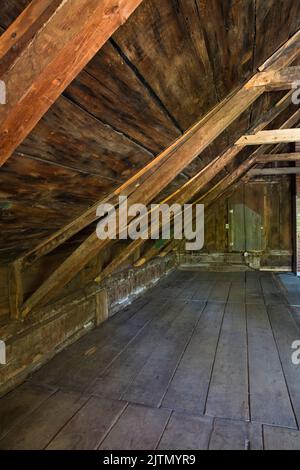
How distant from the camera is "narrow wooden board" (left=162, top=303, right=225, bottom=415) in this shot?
1.93 m

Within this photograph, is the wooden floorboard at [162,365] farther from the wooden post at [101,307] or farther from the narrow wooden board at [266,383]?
the wooden post at [101,307]

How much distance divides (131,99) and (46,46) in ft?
1.69

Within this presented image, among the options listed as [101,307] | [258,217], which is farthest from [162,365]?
[258,217]

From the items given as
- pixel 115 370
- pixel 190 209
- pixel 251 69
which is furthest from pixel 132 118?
pixel 190 209

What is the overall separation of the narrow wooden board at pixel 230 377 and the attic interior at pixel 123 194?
0.04 ft

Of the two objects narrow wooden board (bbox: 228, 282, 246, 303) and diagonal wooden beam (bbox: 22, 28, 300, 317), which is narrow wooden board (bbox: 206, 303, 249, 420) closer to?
narrow wooden board (bbox: 228, 282, 246, 303)

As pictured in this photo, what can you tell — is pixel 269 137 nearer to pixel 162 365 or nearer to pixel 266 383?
pixel 266 383

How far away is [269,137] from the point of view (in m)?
2.97

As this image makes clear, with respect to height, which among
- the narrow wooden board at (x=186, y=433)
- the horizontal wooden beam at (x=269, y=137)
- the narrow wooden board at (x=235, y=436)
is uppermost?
the horizontal wooden beam at (x=269, y=137)

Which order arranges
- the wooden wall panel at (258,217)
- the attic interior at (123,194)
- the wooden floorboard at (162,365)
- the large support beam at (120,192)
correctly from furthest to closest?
the wooden wall panel at (258,217), the wooden floorboard at (162,365), the large support beam at (120,192), the attic interior at (123,194)

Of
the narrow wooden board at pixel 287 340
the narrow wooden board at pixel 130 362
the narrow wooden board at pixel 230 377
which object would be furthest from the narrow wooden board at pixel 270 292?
the narrow wooden board at pixel 130 362

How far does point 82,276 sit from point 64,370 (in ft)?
3.43

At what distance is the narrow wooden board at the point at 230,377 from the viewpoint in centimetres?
186

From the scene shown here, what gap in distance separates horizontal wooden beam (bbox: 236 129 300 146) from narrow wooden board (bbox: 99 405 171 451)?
8.29ft
